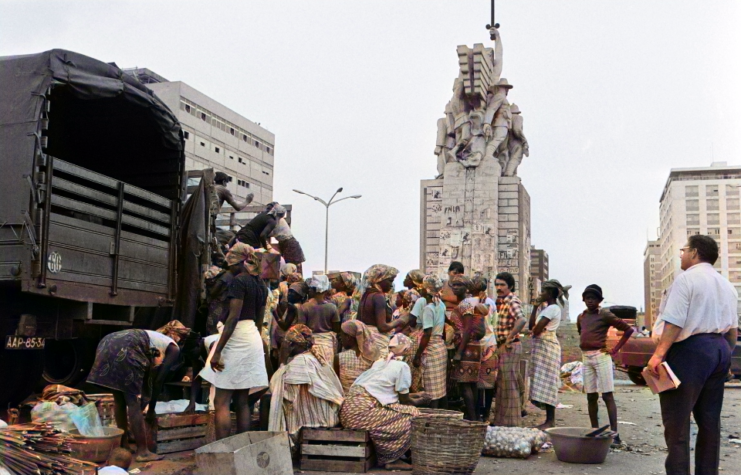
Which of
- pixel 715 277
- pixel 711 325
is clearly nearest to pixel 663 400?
pixel 711 325

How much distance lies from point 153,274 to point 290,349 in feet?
7.56

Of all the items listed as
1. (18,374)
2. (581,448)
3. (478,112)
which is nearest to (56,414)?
(18,374)

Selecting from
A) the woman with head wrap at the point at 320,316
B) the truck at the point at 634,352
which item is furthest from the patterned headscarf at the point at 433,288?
the truck at the point at 634,352

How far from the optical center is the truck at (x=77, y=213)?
6281mm

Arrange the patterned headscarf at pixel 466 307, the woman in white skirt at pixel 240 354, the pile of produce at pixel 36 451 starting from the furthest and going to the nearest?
the patterned headscarf at pixel 466 307, the woman in white skirt at pixel 240 354, the pile of produce at pixel 36 451

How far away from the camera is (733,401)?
13.0 m

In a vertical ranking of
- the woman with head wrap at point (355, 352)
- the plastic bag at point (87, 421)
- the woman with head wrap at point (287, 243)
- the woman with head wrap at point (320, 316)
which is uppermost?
the woman with head wrap at point (287, 243)

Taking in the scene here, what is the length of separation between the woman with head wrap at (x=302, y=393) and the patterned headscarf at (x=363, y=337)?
17.3 inches

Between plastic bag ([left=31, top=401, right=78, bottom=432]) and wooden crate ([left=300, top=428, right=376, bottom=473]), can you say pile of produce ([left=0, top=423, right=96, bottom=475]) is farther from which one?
wooden crate ([left=300, top=428, right=376, bottom=473])

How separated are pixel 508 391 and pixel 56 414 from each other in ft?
15.3

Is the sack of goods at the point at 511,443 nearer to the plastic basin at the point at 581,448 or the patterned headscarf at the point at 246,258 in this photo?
the plastic basin at the point at 581,448

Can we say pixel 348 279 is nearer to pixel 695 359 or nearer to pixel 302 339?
pixel 302 339

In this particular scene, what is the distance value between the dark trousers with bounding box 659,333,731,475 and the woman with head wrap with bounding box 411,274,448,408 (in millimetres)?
2848

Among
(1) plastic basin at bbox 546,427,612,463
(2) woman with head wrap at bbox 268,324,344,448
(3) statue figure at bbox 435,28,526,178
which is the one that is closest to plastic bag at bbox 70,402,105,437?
(2) woman with head wrap at bbox 268,324,344,448
